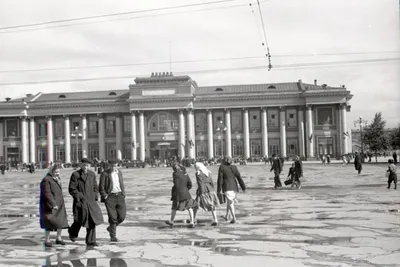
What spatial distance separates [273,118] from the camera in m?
73.1

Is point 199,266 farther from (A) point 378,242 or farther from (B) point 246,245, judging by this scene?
(A) point 378,242

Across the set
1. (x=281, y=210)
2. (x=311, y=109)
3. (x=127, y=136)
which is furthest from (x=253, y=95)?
(x=281, y=210)

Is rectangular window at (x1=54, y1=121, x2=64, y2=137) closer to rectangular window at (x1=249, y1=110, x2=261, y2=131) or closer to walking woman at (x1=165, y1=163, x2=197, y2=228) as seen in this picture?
rectangular window at (x1=249, y1=110, x2=261, y2=131)

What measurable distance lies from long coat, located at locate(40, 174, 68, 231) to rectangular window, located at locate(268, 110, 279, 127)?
6456cm

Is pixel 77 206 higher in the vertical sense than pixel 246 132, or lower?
lower

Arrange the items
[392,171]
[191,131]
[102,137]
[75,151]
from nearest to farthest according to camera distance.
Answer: [392,171] → [191,131] → [102,137] → [75,151]

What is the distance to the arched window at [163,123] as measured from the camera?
244 ft

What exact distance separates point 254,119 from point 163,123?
13.4m

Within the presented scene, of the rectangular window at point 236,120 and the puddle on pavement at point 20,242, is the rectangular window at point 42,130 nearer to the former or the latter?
the rectangular window at point 236,120

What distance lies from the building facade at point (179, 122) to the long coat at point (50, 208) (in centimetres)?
5999

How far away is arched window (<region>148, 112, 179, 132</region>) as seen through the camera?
244ft

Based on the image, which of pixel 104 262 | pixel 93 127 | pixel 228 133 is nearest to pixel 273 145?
pixel 228 133

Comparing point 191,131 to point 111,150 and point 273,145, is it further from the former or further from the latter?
point 111,150

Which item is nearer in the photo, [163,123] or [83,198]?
[83,198]
